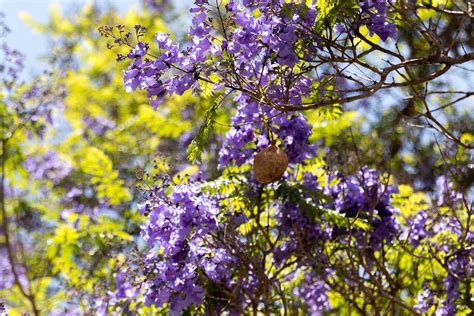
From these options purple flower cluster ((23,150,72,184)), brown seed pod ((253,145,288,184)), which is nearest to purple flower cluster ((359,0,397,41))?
brown seed pod ((253,145,288,184))

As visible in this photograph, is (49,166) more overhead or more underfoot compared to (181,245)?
more overhead

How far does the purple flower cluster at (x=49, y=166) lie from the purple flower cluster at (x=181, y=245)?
5898 millimetres

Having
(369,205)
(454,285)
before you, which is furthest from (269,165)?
(454,285)

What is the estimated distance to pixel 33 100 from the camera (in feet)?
22.8

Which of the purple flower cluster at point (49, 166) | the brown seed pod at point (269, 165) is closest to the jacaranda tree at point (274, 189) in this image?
the brown seed pod at point (269, 165)

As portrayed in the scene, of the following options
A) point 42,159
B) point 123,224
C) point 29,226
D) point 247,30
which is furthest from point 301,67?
point 42,159

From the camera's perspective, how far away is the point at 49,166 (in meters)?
9.78

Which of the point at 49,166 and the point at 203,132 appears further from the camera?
the point at 49,166

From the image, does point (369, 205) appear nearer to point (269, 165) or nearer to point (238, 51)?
point (269, 165)

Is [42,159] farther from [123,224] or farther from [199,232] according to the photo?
[199,232]

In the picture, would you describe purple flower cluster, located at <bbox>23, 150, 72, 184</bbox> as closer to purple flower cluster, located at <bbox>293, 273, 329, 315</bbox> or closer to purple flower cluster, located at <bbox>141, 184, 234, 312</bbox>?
purple flower cluster, located at <bbox>293, 273, 329, 315</bbox>

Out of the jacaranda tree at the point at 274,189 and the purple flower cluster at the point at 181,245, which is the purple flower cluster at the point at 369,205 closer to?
the jacaranda tree at the point at 274,189

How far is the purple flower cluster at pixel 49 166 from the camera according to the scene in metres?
9.70

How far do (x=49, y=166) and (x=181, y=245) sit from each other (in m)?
6.22
